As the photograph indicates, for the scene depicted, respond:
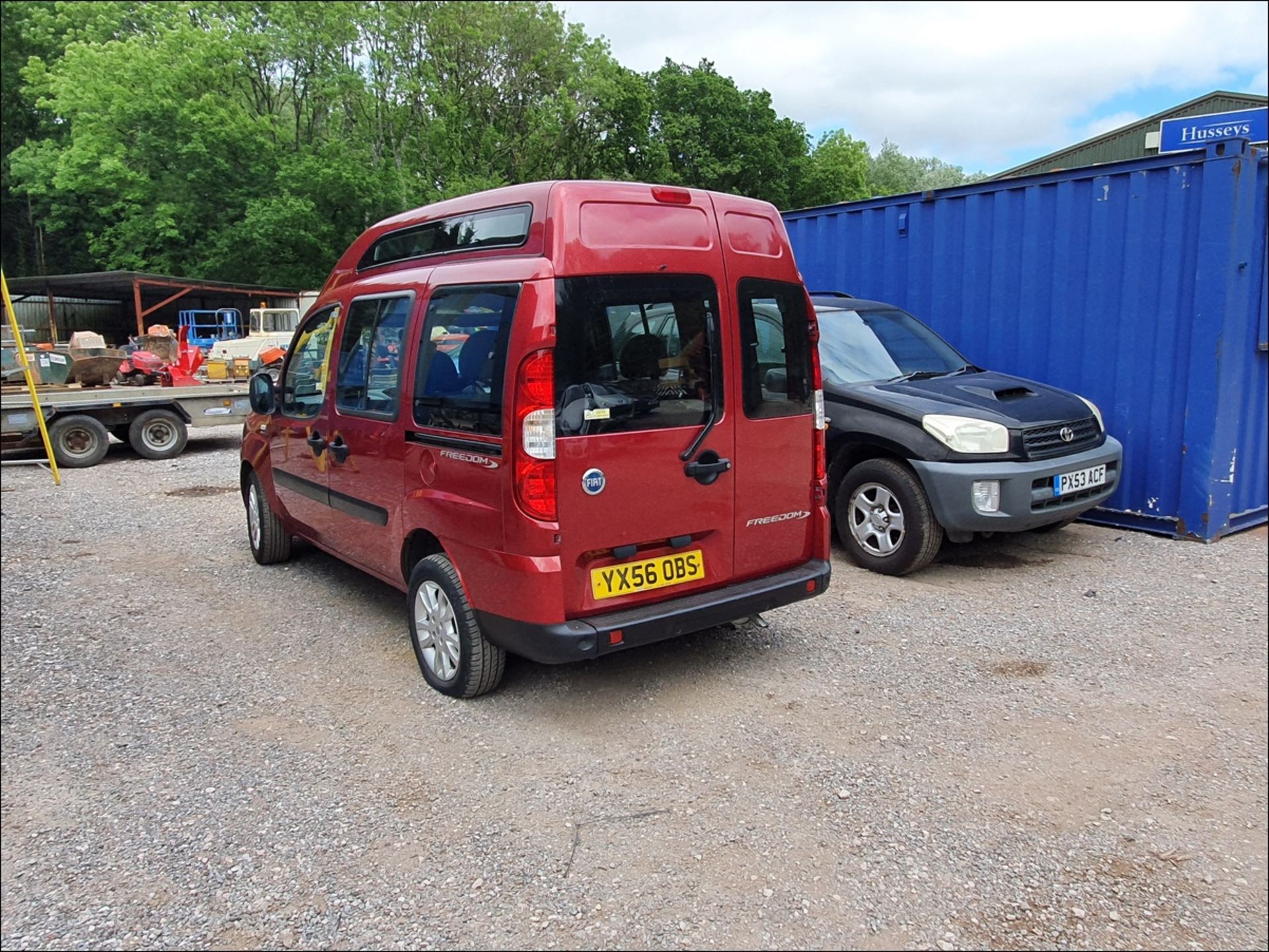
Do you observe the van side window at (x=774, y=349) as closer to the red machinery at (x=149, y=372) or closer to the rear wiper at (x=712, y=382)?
the rear wiper at (x=712, y=382)

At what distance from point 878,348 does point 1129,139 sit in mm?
17304

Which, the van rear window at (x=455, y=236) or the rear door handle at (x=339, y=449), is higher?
the van rear window at (x=455, y=236)

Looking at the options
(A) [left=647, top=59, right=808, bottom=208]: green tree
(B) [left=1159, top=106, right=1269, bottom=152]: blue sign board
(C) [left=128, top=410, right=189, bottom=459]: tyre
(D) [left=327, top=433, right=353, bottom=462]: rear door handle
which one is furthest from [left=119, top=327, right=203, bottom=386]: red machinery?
(A) [left=647, top=59, right=808, bottom=208]: green tree

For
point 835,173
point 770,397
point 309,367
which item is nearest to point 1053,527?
point 770,397

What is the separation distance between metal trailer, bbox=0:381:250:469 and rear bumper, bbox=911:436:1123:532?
9694 millimetres

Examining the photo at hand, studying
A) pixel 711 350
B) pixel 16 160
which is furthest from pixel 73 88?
pixel 711 350

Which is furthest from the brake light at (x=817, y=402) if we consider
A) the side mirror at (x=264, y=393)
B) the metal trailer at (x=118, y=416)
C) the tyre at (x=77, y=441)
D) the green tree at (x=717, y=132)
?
the green tree at (x=717, y=132)

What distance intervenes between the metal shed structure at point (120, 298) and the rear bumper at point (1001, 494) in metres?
23.2

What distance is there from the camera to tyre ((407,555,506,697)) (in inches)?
150

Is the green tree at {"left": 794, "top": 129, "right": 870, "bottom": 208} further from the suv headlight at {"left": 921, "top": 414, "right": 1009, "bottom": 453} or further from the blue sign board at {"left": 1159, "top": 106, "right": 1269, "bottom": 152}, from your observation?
the suv headlight at {"left": 921, "top": 414, "right": 1009, "bottom": 453}

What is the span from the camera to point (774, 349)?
161 inches

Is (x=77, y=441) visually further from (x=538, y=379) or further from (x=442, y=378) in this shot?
(x=538, y=379)

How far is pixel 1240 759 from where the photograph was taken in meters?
3.35

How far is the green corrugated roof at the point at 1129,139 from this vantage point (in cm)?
1820
